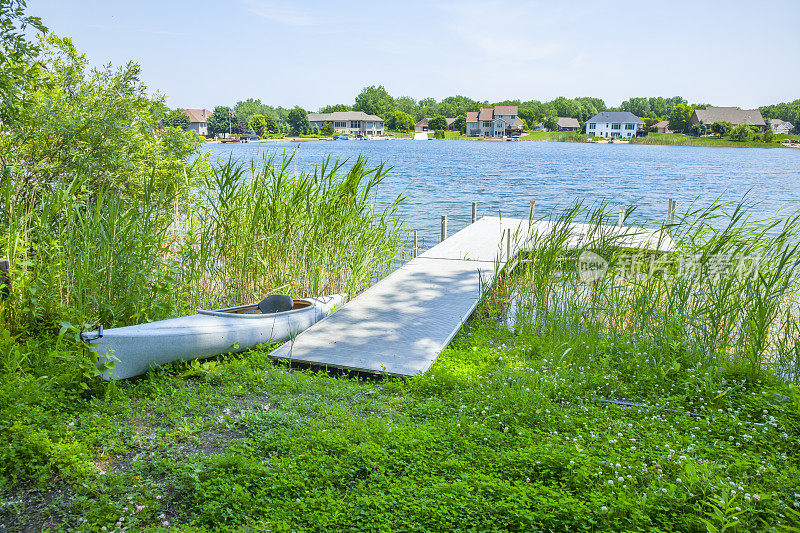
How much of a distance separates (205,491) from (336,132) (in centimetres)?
11329

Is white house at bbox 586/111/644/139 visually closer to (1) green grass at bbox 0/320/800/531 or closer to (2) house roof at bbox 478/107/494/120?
(2) house roof at bbox 478/107/494/120

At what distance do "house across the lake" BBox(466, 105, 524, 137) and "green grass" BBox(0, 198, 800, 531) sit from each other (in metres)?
107

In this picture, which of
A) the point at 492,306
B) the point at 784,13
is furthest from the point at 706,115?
the point at 492,306

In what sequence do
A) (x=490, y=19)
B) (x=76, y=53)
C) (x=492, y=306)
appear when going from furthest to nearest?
1. (x=490, y=19)
2. (x=76, y=53)
3. (x=492, y=306)

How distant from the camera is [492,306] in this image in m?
6.54

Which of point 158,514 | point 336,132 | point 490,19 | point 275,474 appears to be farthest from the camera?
point 336,132

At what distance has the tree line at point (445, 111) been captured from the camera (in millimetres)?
93062

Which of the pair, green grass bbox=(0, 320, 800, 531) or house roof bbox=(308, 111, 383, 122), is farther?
house roof bbox=(308, 111, 383, 122)

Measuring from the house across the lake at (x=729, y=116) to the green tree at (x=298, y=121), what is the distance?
7024 cm

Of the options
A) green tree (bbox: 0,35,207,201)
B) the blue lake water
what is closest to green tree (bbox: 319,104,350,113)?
the blue lake water

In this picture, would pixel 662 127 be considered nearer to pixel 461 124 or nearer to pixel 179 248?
pixel 461 124

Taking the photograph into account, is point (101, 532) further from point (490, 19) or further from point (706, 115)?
point (706, 115)

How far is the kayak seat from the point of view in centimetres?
520

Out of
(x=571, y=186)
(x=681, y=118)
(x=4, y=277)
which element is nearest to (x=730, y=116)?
(x=681, y=118)
